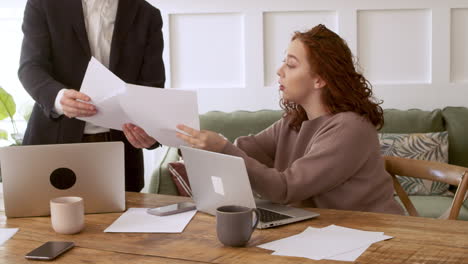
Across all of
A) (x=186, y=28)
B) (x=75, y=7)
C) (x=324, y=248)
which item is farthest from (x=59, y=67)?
(x=186, y=28)

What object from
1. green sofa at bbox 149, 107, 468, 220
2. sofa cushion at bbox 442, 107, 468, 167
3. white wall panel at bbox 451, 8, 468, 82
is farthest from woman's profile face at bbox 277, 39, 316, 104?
white wall panel at bbox 451, 8, 468, 82

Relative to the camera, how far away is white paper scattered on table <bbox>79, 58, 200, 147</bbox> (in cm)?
155

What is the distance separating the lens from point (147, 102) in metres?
1.55

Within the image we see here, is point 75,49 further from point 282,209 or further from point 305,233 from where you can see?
point 305,233

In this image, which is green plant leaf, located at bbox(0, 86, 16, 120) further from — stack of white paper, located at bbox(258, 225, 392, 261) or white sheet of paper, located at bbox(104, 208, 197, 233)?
stack of white paper, located at bbox(258, 225, 392, 261)

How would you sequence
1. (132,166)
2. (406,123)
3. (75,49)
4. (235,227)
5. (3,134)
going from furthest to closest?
(3,134), (406,123), (132,166), (75,49), (235,227)

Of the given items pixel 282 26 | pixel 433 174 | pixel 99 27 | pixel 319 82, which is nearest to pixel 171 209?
pixel 319 82

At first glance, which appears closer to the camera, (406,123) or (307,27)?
(406,123)

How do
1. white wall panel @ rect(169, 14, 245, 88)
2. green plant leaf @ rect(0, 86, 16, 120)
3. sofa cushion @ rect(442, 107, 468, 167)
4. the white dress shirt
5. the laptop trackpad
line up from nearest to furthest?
the laptop trackpad → the white dress shirt → sofa cushion @ rect(442, 107, 468, 167) → green plant leaf @ rect(0, 86, 16, 120) → white wall panel @ rect(169, 14, 245, 88)

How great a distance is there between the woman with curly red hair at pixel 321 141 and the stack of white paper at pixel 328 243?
235mm

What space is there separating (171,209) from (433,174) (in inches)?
32.9

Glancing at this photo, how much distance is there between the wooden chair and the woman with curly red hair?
0.15 meters

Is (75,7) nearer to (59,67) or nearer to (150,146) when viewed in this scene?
(59,67)

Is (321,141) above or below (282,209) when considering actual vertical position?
Result: above
